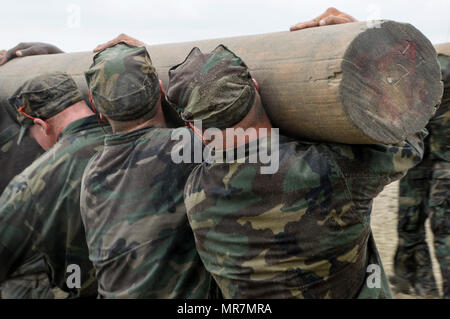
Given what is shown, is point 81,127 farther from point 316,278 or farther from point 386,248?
point 386,248

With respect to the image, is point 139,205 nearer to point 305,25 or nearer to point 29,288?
point 305,25

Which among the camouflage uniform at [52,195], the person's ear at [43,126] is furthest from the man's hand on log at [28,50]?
the person's ear at [43,126]

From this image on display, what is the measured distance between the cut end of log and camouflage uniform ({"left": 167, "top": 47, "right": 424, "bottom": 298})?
0.36ft

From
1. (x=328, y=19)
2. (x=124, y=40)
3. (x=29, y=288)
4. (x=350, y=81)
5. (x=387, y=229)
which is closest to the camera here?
(x=350, y=81)

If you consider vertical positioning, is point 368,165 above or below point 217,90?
below

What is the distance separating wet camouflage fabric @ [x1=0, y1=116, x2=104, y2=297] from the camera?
8.41ft

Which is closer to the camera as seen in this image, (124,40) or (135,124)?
(135,124)

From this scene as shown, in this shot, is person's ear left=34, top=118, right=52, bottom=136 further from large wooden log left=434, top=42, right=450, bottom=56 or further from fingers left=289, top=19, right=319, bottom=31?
large wooden log left=434, top=42, right=450, bottom=56

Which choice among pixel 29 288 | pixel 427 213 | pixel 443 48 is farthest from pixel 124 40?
pixel 427 213

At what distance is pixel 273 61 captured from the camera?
6.02 feet

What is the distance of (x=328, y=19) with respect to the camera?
73.2 inches

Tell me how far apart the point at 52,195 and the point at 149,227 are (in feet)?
2.45

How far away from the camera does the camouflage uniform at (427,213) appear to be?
11.7 feet

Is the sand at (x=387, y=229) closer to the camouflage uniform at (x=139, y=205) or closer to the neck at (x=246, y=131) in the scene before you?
the camouflage uniform at (x=139, y=205)
